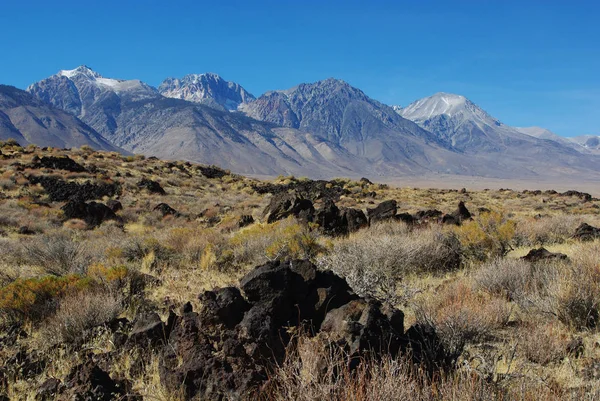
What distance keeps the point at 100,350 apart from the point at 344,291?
9.87 ft

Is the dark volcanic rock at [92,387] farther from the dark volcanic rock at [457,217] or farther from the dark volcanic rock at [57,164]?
the dark volcanic rock at [57,164]

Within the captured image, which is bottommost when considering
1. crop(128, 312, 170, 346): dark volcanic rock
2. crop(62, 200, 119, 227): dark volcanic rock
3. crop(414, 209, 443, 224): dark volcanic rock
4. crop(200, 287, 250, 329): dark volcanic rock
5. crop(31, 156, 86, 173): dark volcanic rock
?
crop(62, 200, 119, 227): dark volcanic rock

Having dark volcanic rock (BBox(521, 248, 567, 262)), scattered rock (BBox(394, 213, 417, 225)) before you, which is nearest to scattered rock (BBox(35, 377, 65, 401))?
dark volcanic rock (BBox(521, 248, 567, 262))

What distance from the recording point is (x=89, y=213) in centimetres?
1809

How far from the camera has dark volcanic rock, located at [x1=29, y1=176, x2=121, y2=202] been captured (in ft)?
76.0

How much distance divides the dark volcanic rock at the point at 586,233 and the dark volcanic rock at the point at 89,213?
1718 centimetres

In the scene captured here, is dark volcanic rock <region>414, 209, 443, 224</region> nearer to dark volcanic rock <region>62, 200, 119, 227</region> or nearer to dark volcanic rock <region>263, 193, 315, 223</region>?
dark volcanic rock <region>263, 193, 315, 223</region>

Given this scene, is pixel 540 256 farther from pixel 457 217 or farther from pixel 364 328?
pixel 457 217

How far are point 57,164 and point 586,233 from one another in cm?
3250

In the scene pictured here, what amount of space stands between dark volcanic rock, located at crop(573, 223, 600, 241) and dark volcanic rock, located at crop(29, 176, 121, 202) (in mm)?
22129

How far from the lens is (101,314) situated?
5559 mm

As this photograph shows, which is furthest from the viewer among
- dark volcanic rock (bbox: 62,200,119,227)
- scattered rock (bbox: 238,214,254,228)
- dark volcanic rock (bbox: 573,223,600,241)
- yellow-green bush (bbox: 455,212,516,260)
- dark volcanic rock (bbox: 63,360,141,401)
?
dark volcanic rock (bbox: 62,200,119,227)

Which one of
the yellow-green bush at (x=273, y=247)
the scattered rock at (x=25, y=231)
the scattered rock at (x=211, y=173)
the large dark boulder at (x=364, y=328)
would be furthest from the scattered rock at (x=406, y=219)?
the scattered rock at (x=211, y=173)

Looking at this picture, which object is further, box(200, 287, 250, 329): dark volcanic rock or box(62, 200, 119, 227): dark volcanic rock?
box(62, 200, 119, 227): dark volcanic rock
